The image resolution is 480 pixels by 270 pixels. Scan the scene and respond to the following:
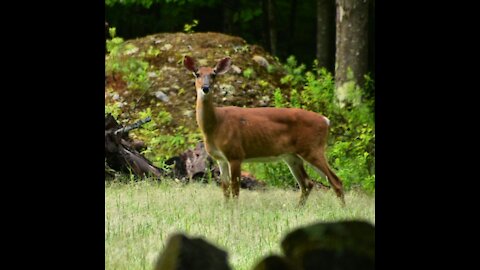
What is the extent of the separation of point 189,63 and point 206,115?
211mm

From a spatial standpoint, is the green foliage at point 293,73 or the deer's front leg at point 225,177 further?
the green foliage at point 293,73

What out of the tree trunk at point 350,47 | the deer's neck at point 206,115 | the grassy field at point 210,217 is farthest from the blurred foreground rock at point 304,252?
the tree trunk at point 350,47

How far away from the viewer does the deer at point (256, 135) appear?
4.34m

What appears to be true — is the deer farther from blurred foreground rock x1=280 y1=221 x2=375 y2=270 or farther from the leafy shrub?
blurred foreground rock x1=280 y1=221 x2=375 y2=270

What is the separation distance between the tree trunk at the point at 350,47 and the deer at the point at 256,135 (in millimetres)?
185

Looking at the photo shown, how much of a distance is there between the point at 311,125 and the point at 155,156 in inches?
25.5

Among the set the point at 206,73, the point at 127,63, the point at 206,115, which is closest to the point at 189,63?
the point at 206,73

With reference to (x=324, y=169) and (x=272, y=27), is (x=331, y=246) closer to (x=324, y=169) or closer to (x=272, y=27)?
(x=324, y=169)

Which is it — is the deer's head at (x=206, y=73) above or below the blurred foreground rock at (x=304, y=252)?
above

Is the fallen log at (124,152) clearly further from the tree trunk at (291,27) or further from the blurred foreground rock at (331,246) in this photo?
the blurred foreground rock at (331,246)

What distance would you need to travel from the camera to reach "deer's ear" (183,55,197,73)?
4.33m
